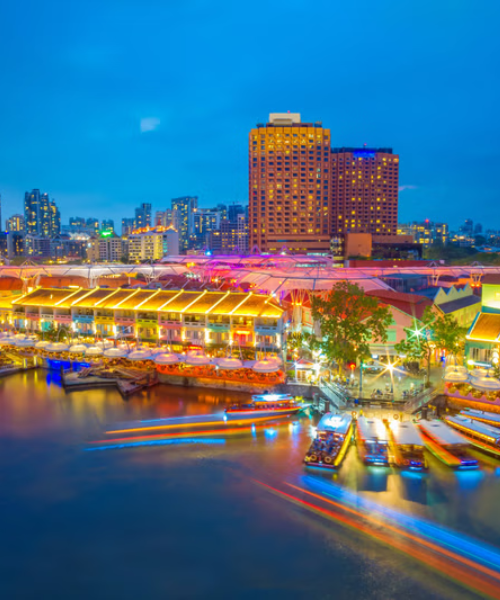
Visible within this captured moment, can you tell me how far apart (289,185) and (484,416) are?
65.3 meters

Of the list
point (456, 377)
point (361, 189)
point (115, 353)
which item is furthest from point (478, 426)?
point (361, 189)

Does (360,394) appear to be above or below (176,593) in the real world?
above

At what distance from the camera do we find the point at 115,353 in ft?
72.1

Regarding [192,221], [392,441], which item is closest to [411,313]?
[392,441]

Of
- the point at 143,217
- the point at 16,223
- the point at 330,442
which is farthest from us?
the point at 143,217

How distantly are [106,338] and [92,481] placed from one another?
12350mm

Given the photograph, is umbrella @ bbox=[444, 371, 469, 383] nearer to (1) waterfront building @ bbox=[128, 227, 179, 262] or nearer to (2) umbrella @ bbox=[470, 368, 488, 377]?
(2) umbrella @ bbox=[470, 368, 488, 377]

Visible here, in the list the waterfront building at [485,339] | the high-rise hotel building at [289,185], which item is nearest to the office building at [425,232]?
the high-rise hotel building at [289,185]

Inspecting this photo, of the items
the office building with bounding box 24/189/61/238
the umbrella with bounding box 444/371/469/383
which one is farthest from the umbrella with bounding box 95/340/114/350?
the office building with bounding box 24/189/61/238

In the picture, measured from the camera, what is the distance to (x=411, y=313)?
21047 millimetres

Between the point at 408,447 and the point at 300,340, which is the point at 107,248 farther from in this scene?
the point at 408,447

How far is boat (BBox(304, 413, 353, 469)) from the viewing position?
527 inches

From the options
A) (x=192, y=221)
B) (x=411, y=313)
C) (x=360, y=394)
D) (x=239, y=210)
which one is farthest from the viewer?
(x=192, y=221)

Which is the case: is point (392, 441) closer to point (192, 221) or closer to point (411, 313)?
point (411, 313)
